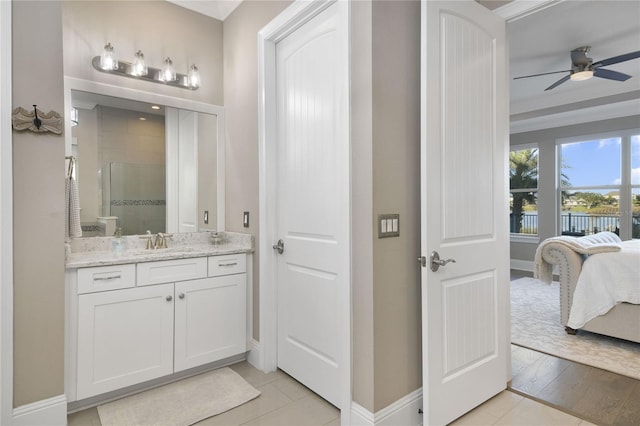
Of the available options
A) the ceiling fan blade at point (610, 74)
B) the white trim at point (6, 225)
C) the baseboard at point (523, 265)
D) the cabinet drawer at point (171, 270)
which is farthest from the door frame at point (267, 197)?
the baseboard at point (523, 265)

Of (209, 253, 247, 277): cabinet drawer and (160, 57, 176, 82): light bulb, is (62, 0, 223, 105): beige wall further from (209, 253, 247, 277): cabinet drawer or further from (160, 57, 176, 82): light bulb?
(209, 253, 247, 277): cabinet drawer

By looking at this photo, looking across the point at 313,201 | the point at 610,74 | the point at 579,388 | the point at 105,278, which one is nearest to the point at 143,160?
the point at 105,278

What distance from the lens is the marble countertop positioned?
2.13 meters

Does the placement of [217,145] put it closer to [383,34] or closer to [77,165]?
[77,165]

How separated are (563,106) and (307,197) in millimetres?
5089

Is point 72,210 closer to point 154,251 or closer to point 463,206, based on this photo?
point 154,251

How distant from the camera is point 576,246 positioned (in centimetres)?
332

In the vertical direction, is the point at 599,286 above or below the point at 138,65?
below

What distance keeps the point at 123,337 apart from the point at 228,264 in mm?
787

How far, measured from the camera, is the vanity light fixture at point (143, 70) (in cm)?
252

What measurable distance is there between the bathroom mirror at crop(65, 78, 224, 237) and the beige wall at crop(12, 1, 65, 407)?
0.61 meters

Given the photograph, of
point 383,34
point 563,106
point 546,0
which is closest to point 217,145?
point 383,34

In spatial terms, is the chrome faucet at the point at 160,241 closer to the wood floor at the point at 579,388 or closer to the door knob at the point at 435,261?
the door knob at the point at 435,261

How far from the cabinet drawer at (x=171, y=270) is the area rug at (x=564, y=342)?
2.68m
